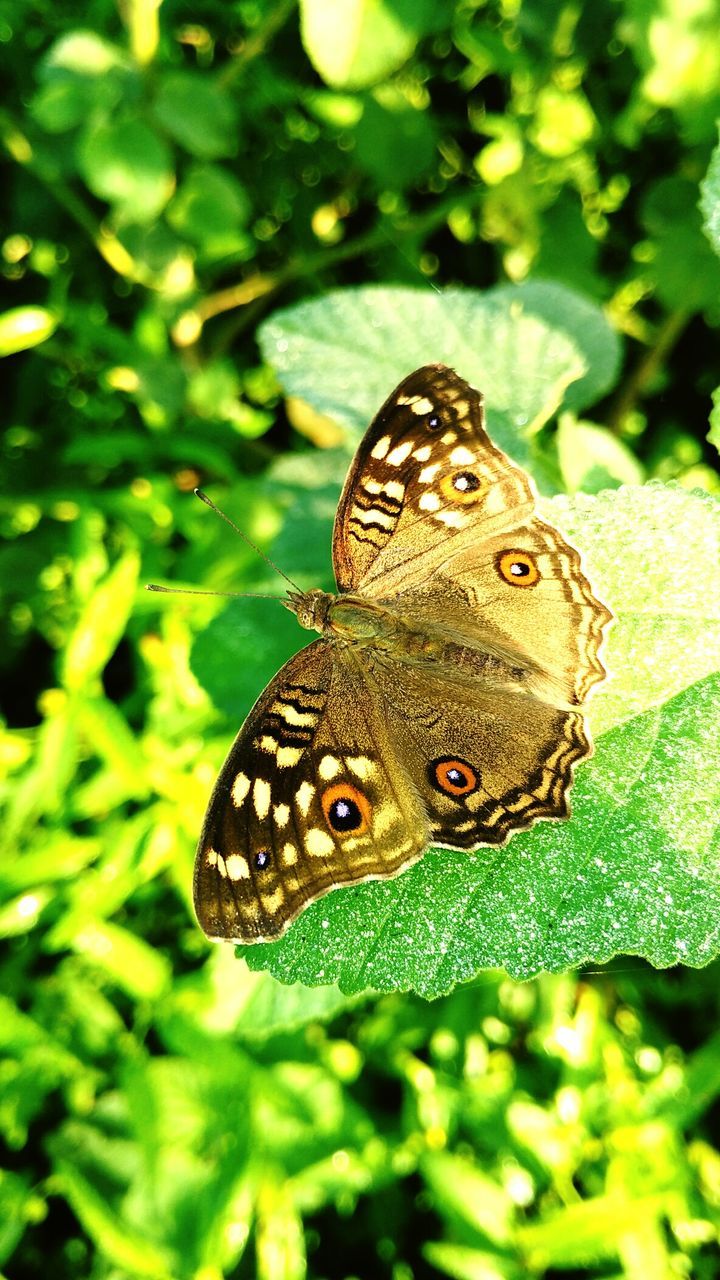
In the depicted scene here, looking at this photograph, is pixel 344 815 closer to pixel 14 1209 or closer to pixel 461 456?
pixel 461 456

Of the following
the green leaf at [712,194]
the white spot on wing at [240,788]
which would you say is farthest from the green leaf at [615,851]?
the green leaf at [712,194]

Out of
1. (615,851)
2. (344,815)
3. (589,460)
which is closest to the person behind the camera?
(615,851)

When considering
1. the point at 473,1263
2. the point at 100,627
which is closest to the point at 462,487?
the point at 100,627

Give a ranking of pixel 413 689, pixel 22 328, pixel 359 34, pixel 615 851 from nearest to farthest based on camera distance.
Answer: pixel 615 851, pixel 413 689, pixel 359 34, pixel 22 328

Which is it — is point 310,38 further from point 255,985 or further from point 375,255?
point 255,985

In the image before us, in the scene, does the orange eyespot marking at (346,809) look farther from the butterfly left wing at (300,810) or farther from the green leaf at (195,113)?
the green leaf at (195,113)

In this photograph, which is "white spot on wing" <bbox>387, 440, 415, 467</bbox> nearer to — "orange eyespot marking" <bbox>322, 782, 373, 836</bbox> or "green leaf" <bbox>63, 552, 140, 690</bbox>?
"orange eyespot marking" <bbox>322, 782, 373, 836</bbox>
